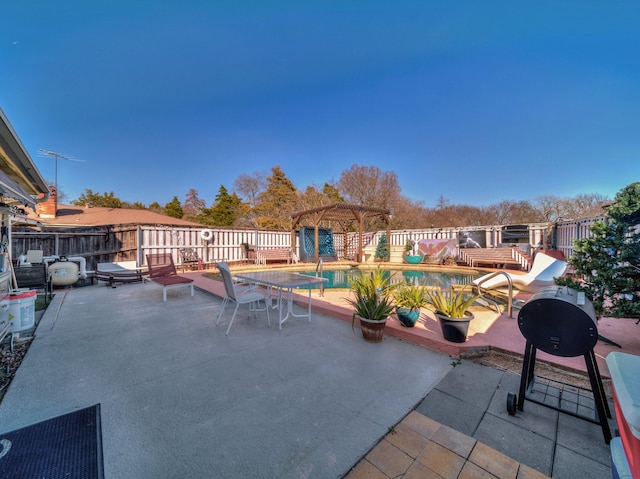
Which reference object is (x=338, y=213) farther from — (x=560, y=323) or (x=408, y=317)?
(x=560, y=323)

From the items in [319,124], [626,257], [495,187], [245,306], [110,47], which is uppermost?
[319,124]

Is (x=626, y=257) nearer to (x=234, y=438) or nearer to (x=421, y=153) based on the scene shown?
(x=234, y=438)

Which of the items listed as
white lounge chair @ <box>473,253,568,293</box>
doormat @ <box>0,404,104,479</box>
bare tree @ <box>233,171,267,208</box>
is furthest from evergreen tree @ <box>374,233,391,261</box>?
doormat @ <box>0,404,104,479</box>

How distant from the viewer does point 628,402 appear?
0.72 meters

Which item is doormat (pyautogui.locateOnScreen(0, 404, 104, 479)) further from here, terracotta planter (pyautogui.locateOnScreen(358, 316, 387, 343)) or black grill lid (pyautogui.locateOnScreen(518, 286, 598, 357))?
black grill lid (pyautogui.locateOnScreen(518, 286, 598, 357))

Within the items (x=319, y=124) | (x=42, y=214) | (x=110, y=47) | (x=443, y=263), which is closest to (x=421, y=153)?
(x=319, y=124)

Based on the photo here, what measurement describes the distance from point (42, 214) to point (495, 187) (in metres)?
26.9

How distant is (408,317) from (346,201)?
17829 millimetres

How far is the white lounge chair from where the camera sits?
4.12 m

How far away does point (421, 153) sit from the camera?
54.3 feet

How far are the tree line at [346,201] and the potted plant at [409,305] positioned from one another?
52.3ft

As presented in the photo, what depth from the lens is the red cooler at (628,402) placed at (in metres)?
0.67

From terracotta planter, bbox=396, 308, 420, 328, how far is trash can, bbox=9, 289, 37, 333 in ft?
15.2

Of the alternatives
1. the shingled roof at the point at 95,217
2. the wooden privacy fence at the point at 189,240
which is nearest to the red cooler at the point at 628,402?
the wooden privacy fence at the point at 189,240
